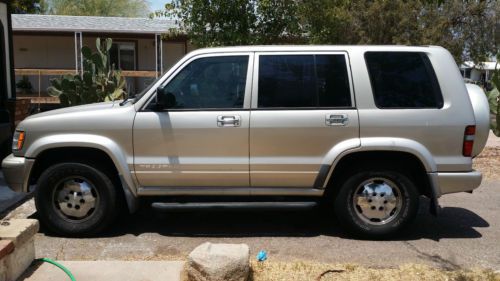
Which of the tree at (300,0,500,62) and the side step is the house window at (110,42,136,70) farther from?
the side step

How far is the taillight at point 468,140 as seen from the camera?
522 centimetres

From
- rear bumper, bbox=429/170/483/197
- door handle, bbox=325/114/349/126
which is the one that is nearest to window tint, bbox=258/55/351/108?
door handle, bbox=325/114/349/126

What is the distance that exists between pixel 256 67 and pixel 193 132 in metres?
0.92

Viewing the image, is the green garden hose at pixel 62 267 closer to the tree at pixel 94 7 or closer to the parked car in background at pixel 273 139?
the parked car in background at pixel 273 139

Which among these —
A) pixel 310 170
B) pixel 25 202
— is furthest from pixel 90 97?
pixel 310 170

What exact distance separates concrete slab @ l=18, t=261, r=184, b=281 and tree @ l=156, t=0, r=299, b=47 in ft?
21.5

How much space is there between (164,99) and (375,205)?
239cm

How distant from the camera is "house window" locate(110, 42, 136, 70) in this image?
850 inches

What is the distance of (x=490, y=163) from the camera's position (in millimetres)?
10188

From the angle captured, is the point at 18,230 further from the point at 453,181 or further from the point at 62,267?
the point at 453,181

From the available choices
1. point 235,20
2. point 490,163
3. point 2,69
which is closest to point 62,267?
point 2,69

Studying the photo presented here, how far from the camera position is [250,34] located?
10727mm

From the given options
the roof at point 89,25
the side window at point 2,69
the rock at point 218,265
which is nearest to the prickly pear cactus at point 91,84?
the side window at point 2,69

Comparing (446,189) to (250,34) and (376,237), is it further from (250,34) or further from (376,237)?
(250,34)
